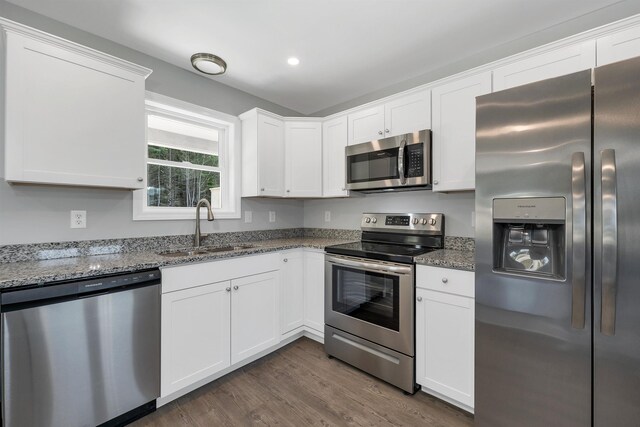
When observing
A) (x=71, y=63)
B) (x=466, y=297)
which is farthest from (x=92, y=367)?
(x=466, y=297)

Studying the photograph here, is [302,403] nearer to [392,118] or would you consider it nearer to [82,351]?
[82,351]

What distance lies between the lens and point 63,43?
1666 mm

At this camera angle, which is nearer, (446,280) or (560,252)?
(560,252)

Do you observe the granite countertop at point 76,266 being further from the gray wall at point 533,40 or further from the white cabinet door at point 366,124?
the gray wall at point 533,40

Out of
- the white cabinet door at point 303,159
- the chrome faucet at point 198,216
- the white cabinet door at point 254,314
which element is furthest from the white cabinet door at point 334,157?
the chrome faucet at point 198,216

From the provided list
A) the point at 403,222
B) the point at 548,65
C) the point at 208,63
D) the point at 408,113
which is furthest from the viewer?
the point at 403,222

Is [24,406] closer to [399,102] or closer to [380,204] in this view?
[380,204]

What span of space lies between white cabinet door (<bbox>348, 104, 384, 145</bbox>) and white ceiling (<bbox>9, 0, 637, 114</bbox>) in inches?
14.9

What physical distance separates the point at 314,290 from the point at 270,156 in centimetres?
141

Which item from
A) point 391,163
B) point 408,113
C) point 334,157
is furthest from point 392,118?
point 334,157

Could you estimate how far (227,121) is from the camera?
9.32 ft

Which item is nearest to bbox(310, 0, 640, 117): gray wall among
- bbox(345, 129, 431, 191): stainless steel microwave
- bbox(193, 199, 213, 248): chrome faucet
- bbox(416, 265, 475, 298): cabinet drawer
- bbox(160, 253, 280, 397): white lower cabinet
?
bbox(345, 129, 431, 191): stainless steel microwave

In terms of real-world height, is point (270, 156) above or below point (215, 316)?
above

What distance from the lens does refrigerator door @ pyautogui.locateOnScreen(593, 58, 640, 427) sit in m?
1.16
